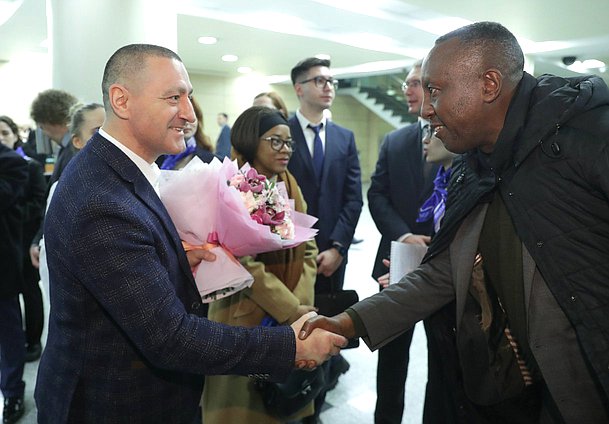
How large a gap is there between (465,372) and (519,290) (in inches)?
14.1

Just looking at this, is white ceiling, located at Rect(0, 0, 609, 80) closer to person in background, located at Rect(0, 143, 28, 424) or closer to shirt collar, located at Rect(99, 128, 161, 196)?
person in background, located at Rect(0, 143, 28, 424)

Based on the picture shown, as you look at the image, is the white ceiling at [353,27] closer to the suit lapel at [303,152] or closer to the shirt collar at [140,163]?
the suit lapel at [303,152]

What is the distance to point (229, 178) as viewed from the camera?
1616mm

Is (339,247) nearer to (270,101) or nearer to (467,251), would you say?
(270,101)

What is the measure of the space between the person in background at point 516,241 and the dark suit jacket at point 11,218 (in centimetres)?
204

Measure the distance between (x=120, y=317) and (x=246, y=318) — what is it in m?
0.91

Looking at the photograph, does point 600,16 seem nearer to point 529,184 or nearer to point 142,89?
point 529,184

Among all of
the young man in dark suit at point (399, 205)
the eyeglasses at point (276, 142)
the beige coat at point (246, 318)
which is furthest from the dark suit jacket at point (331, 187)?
the beige coat at point (246, 318)

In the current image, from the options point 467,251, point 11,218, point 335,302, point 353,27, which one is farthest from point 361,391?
point 353,27

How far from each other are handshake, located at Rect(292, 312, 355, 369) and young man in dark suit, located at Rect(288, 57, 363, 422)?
1098mm

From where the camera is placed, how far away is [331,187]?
9.48ft

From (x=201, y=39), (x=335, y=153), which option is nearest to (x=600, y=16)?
(x=335, y=153)

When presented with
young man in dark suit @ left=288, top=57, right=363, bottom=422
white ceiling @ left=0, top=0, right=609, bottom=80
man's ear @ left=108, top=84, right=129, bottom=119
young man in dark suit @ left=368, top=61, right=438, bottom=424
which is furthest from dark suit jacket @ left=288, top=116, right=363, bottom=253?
white ceiling @ left=0, top=0, right=609, bottom=80

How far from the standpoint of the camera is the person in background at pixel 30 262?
3.04 m
